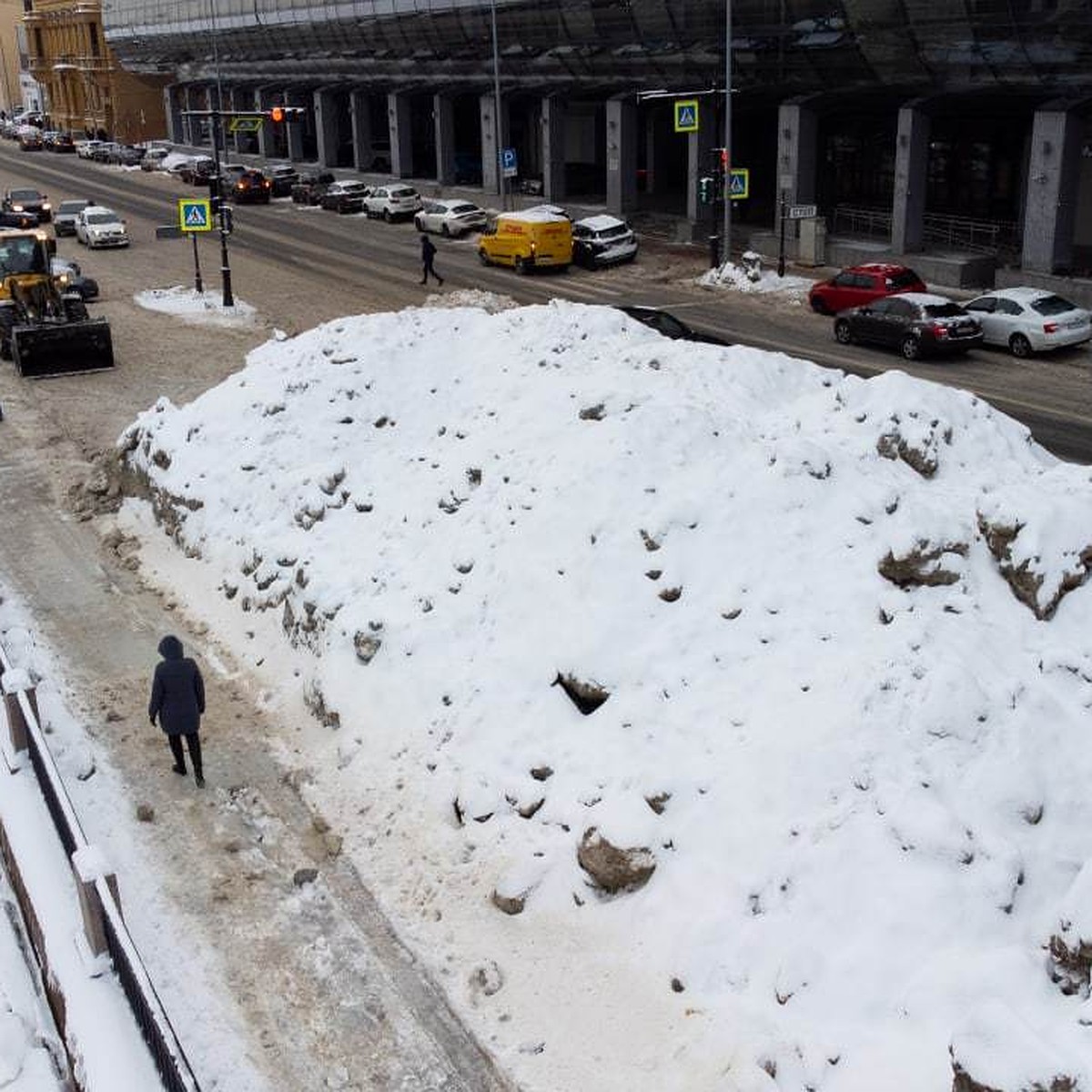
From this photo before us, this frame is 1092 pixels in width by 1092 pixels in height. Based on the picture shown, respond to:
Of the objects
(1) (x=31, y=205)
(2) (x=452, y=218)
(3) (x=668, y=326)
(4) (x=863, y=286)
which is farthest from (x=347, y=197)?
(3) (x=668, y=326)

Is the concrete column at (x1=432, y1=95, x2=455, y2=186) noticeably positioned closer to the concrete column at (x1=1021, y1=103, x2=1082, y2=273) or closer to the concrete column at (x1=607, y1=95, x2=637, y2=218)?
the concrete column at (x1=607, y1=95, x2=637, y2=218)

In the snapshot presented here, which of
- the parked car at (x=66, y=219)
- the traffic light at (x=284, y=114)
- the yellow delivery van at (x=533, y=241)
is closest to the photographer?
the traffic light at (x=284, y=114)

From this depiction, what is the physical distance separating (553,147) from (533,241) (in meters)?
17.3

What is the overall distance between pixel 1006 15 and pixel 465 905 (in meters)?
32.2

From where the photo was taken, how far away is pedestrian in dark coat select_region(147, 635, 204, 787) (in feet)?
34.9

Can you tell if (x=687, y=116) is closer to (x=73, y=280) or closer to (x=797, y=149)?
(x=797, y=149)

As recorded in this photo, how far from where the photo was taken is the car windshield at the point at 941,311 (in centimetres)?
2603

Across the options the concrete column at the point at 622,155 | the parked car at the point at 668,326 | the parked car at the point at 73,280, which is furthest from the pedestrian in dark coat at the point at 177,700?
the concrete column at the point at 622,155

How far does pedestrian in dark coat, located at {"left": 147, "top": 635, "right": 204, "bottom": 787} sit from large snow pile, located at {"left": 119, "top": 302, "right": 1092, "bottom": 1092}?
1208 millimetres

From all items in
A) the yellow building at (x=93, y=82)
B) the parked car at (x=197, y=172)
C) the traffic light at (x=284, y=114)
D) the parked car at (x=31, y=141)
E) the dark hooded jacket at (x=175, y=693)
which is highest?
the yellow building at (x=93, y=82)

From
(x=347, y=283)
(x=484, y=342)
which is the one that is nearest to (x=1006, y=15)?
(x=347, y=283)

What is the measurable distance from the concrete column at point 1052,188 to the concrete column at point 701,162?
43.7 ft

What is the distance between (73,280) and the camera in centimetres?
3256

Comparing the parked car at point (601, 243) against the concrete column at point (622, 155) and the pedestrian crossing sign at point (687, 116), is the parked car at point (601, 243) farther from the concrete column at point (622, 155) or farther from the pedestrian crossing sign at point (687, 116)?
the concrete column at point (622, 155)
